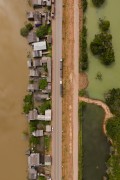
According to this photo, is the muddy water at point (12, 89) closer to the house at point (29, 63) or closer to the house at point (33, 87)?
the house at point (29, 63)

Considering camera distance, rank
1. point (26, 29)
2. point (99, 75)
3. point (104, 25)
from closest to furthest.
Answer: point (104, 25) → point (99, 75) → point (26, 29)

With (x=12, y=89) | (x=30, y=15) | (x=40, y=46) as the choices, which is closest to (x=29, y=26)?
(x=30, y=15)

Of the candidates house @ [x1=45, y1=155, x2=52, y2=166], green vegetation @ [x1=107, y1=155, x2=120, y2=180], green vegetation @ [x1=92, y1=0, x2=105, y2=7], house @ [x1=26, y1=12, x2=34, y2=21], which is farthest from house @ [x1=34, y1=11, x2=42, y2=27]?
green vegetation @ [x1=107, y1=155, x2=120, y2=180]

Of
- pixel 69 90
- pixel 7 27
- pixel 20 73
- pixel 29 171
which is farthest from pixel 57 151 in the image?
pixel 7 27

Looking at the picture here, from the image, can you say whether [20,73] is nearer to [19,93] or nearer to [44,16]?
[19,93]

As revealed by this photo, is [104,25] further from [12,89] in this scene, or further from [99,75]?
[12,89]

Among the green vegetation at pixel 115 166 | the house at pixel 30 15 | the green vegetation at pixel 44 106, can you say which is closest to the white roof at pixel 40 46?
the house at pixel 30 15
